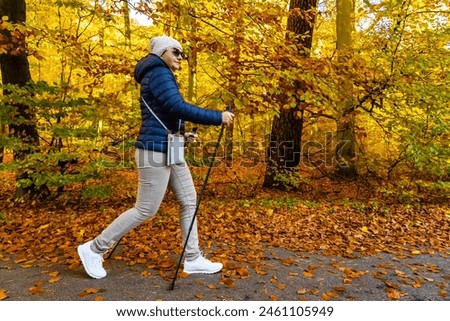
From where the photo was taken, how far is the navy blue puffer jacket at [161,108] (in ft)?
10.7

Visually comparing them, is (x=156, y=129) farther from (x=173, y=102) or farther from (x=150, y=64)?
(x=150, y=64)

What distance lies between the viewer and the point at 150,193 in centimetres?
347

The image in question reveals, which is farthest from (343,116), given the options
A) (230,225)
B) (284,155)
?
(230,225)

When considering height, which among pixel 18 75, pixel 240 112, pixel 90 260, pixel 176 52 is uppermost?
pixel 18 75

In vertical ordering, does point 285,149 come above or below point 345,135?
below

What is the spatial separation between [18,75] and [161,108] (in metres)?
5.36

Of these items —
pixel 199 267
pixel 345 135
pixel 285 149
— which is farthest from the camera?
pixel 345 135

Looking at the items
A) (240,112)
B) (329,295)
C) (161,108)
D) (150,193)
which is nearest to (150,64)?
(161,108)

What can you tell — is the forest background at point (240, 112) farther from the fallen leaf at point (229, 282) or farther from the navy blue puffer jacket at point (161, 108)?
the navy blue puffer jacket at point (161, 108)

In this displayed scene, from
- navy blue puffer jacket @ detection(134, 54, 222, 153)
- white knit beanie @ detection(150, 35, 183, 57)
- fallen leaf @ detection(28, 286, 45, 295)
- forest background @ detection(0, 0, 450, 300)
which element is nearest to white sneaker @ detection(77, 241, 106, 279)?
fallen leaf @ detection(28, 286, 45, 295)

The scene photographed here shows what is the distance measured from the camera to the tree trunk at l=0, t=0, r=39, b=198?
6.63m

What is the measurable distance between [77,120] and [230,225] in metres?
3.27

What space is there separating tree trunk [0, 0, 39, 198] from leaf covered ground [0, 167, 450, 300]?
4.15 feet

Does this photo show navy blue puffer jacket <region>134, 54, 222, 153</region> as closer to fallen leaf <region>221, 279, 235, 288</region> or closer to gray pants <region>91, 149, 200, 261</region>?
gray pants <region>91, 149, 200, 261</region>
